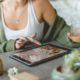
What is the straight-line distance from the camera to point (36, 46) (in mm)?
1301

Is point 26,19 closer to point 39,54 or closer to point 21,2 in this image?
point 21,2

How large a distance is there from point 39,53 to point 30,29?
447 mm

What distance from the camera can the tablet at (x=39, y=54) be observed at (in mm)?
1071

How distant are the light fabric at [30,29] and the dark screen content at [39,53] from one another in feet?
1.10

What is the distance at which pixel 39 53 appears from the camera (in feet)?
3.79

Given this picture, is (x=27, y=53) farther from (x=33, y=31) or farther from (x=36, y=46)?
(x=33, y=31)

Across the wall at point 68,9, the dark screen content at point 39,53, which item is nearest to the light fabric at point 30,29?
the dark screen content at point 39,53

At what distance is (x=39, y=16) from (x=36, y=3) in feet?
0.31

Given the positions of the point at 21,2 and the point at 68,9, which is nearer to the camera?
the point at 21,2

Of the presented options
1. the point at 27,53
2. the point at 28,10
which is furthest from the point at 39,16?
the point at 27,53

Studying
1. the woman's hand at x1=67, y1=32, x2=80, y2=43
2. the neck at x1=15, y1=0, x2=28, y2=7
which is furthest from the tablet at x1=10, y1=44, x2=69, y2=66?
the neck at x1=15, y1=0, x2=28, y2=7

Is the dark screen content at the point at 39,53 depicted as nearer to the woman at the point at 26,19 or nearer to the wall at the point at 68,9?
the woman at the point at 26,19

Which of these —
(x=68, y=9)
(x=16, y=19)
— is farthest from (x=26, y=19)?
(x=68, y=9)

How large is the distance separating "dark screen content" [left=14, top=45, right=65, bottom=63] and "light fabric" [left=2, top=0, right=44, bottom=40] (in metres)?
0.34
